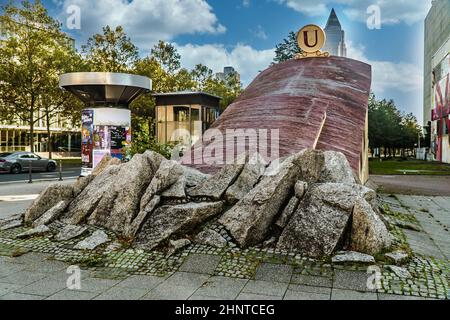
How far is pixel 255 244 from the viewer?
6395 mm

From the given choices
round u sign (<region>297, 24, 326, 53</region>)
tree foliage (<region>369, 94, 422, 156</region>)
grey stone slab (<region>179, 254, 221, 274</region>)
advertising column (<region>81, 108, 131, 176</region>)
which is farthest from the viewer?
tree foliage (<region>369, 94, 422, 156</region>)

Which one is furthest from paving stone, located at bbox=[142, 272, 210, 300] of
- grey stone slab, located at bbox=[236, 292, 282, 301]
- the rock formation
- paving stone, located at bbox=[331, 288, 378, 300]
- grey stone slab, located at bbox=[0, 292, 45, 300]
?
paving stone, located at bbox=[331, 288, 378, 300]

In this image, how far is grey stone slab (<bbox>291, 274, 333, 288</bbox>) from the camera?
519 centimetres

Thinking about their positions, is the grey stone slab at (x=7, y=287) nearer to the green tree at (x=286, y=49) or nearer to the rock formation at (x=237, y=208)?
the rock formation at (x=237, y=208)

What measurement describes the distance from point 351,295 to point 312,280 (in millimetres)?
548

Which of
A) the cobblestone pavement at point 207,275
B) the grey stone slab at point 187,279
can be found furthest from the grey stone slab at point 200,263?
the grey stone slab at point 187,279

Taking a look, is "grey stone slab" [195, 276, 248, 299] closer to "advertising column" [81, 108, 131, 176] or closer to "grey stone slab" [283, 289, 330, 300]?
"grey stone slab" [283, 289, 330, 300]

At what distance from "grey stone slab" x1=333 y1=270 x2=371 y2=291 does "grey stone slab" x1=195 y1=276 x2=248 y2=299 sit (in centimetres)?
110

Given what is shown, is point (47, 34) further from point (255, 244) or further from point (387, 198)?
point (255, 244)

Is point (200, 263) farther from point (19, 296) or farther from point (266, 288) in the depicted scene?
point (19, 296)

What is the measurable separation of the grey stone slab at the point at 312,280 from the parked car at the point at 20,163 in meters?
22.5

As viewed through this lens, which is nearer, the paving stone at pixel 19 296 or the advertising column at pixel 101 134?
the paving stone at pixel 19 296

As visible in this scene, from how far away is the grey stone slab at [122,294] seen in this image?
4818 millimetres

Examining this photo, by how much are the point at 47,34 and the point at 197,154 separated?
25473 mm
